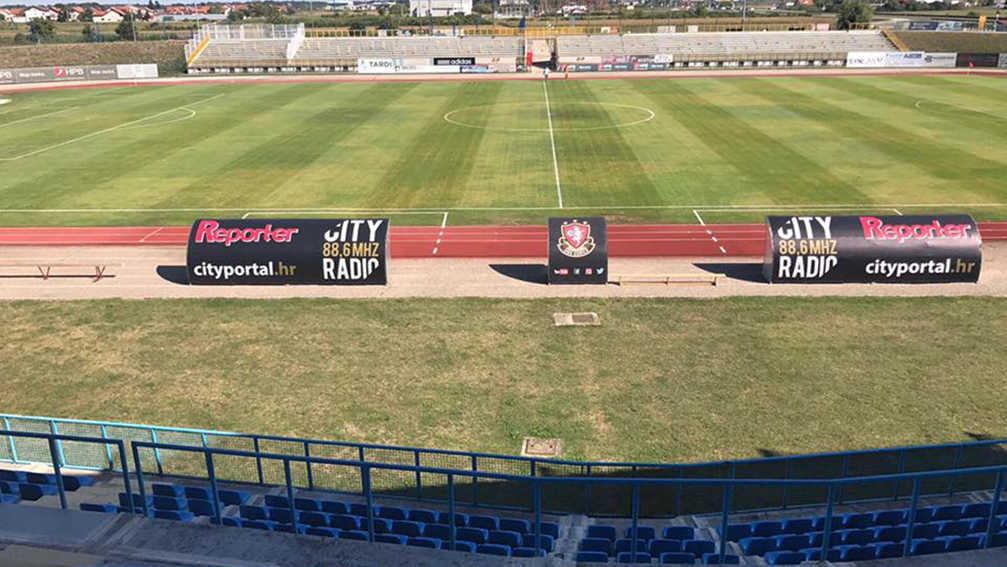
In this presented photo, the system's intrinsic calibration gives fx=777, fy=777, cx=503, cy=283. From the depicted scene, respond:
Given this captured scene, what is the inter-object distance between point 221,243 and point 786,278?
824 inches

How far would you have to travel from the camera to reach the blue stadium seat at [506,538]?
12.8 m

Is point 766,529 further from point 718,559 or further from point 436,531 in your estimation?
point 436,531

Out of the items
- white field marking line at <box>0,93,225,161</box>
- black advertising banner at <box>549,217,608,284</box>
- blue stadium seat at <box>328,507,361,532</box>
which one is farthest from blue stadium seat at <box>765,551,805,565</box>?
white field marking line at <box>0,93,225,161</box>

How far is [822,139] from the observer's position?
50531 mm

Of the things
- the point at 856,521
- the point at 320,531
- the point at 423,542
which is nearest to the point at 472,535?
the point at 423,542

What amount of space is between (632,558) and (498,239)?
74.5ft

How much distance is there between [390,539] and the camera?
41.7 ft

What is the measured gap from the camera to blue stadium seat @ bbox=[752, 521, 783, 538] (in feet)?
44.5

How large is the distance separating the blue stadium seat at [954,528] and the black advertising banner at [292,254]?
20.3 meters

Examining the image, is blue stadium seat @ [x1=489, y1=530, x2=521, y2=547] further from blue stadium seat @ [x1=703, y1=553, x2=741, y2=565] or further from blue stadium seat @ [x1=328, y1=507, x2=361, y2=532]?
blue stadium seat @ [x1=703, y1=553, x2=741, y2=565]

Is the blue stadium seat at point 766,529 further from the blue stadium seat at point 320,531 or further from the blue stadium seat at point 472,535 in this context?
the blue stadium seat at point 320,531

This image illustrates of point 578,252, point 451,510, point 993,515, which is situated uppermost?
point 451,510

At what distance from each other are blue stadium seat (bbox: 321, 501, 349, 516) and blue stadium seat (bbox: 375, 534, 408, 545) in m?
1.32

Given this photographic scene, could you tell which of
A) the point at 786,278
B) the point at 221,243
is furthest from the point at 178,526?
the point at 786,278
